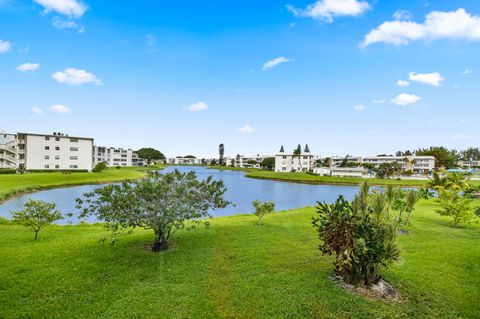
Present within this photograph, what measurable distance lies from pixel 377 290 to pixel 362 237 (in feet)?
6.02

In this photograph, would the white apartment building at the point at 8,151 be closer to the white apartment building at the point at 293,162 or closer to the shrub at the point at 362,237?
the shrub at the point at 362,237

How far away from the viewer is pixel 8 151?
73.0 m

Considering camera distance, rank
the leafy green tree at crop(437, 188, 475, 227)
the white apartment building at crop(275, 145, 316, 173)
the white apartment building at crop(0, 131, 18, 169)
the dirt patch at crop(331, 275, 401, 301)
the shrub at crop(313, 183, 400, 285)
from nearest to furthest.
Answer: the dirt patch at crop(331, 275, 401, 301), the shrub at crop(313, 183, 400, 285), the leafy green tree at crop(437, 188, 475, 227), the white apartment building at crop(0, 131, 18, 169), the white apartment building at crop(275, 145, 316, 173)

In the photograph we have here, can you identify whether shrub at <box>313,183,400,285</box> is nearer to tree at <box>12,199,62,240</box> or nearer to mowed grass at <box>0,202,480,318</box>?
mowed grass at <box>0,202,480,318</box>

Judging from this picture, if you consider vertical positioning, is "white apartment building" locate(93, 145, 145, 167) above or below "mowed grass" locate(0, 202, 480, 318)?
above

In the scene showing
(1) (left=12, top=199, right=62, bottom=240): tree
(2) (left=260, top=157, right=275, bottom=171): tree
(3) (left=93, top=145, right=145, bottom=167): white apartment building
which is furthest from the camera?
(2) (left=260, top=157, right=275, bottom=171): tree

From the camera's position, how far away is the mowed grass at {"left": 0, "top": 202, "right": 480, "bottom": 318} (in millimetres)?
8523

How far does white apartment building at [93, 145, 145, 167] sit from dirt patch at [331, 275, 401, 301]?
129353mm

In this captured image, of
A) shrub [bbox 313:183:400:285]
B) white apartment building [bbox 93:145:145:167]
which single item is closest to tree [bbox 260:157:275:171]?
white apartment building [bbox 93:145:145:167]

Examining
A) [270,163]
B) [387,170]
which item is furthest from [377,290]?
[270,163]

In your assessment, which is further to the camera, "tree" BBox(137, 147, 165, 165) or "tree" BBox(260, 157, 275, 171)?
"tree" BBox(137, 147, 165, 165)

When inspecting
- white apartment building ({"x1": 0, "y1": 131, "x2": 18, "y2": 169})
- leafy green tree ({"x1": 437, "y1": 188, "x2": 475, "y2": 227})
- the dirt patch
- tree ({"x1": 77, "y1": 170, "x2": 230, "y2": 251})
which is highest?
white apartment building ({"x1": 0, "y1": 131, "x2": 18, "y2": 169})

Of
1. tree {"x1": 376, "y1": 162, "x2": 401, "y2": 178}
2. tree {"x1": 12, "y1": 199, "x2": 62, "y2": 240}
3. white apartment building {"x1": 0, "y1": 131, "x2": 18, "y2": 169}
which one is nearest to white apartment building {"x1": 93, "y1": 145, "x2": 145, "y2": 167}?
white apartment building {"x1": 0, "y1": 131, "x2": 18, "y2": 169}

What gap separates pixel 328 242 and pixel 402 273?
392 cm
